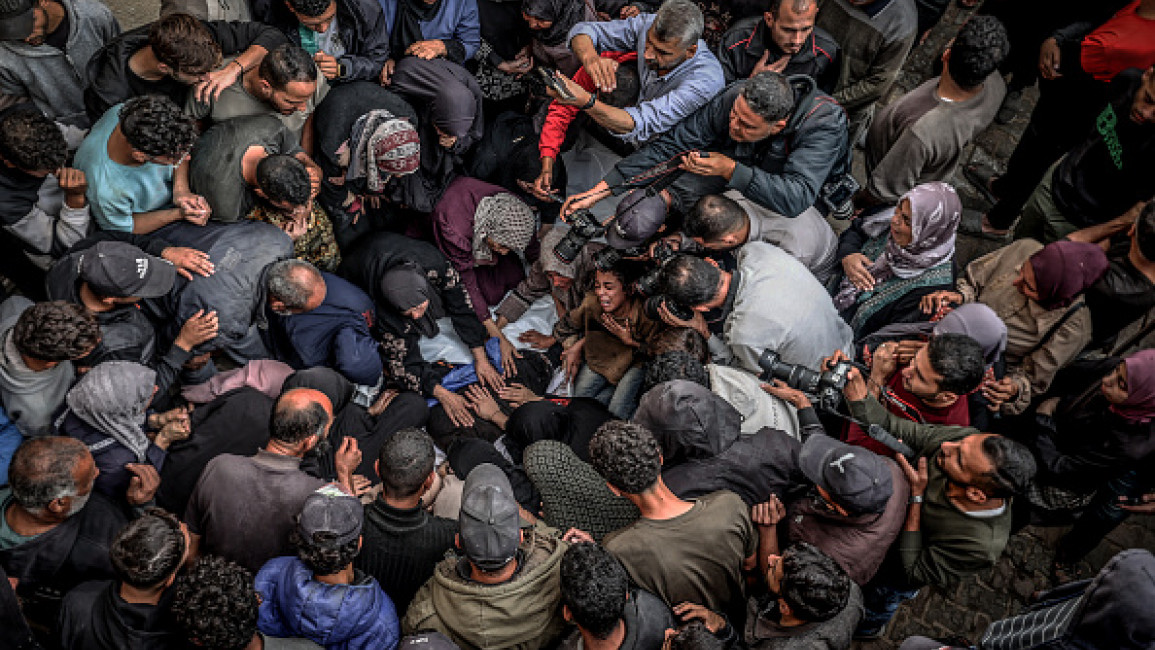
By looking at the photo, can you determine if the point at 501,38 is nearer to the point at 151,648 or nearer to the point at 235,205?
the point at 235,205

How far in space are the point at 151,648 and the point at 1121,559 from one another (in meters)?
3.38

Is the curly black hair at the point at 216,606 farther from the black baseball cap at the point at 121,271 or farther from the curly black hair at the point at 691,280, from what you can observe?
the curly black hair at the point at 691,280

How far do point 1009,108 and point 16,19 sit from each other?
22.9 ft

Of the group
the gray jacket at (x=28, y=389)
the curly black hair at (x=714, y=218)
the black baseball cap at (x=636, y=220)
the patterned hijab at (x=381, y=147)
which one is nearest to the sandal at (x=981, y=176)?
the curly black hair at (x=714, y=218)

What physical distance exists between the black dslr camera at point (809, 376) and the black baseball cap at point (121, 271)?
299 cm

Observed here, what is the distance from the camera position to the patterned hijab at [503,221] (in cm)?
478

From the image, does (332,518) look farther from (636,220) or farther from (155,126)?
(636,220)

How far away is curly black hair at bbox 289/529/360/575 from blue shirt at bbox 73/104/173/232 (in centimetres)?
214

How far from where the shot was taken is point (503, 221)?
15.7 feet

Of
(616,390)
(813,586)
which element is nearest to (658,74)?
(616,390)

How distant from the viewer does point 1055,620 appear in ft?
8.78

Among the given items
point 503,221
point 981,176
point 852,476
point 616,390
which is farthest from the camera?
point 981,176

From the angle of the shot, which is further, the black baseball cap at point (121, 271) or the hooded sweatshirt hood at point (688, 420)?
the black baseball cap at point (121, 271)

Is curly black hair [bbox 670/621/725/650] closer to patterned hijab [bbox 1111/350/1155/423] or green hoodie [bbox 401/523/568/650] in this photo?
green hoodie [bbox 401/523/568/650]
